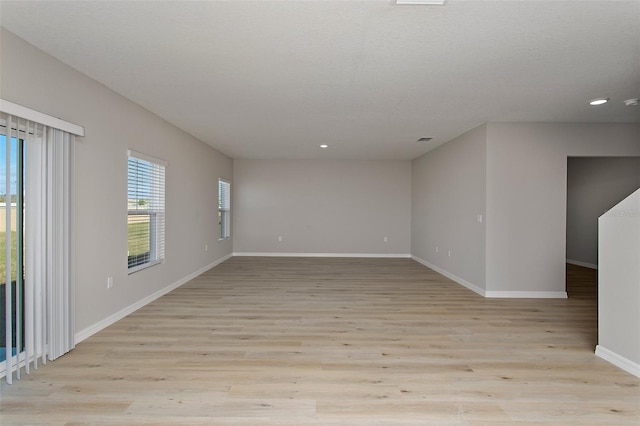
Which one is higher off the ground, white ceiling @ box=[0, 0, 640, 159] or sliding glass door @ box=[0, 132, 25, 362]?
white ceiling @ box=[0, 0, 640, 159]

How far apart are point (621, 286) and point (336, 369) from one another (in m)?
2.37

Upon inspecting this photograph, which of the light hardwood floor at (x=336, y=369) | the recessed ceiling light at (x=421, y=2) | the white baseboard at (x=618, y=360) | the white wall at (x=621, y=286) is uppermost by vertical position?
the recessed ceiling light at (x=421, y=2)

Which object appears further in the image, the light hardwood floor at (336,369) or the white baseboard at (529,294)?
the white baseboard at (529,294)

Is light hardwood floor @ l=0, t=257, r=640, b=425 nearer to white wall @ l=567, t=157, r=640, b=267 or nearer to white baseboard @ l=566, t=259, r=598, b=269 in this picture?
white baseboard @ l=566, t=259, r=598, b=269

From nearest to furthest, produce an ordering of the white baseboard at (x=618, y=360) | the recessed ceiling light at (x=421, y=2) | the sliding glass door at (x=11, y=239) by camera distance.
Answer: the recessed ceiling light at (x=421, y=2)
the sliding glass door at (x=11, y=239)
the white baseboard at (x=618, y=360)

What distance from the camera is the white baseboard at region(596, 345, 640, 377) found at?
2.57 metres

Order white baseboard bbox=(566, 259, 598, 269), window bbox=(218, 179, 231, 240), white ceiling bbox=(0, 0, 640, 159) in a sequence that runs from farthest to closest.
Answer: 1. window bbox=(218, 179, 231, 240)
2. white baseboard bbox=(566, 259, 598, 269)
3. white ceiling bbox=(0, 0, 640, 159)

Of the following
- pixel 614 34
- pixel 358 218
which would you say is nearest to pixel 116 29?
pixel 614 34

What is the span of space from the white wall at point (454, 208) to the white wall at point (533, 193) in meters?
0.16

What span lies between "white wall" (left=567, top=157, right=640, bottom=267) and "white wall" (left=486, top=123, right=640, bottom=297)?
97.1 inches

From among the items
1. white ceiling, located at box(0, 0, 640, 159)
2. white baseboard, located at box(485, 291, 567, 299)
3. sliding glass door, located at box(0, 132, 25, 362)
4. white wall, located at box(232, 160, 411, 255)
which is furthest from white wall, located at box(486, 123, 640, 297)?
sliding glass door, located at box(0, 132, 25, 362)

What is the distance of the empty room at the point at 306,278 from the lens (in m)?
2.17

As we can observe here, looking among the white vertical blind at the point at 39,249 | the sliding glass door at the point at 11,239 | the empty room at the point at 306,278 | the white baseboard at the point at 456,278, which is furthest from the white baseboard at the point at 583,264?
the sliding glass door at the point at 11,239

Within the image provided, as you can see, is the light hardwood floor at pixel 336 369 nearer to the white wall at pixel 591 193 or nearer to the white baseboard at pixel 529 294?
the white baseboard at pixel 529 294
